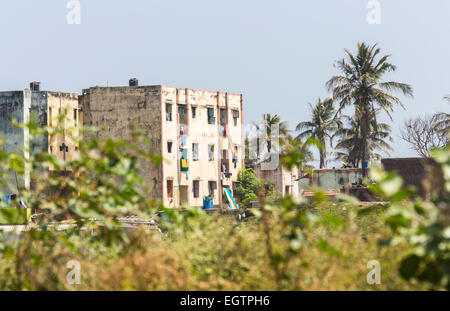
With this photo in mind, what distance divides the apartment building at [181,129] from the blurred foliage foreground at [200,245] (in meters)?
51.9

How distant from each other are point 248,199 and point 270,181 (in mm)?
5852

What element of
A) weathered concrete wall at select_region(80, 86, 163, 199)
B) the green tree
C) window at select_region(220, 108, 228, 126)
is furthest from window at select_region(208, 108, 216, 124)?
weathered concrete wall at select_region(80, 86, 163, 199)

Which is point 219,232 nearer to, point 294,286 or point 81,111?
point 294,286

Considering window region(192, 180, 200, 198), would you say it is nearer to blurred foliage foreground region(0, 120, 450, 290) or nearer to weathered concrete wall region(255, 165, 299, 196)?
weathered concrete wall region(255, 165, 299, 196)

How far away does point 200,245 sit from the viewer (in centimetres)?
588

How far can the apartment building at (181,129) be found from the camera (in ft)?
202

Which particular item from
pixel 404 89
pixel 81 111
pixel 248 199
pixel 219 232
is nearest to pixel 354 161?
pixel 248 199

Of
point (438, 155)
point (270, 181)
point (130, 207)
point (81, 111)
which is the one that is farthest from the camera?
point (270, 181)

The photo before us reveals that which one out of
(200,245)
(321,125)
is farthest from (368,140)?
(200,245)

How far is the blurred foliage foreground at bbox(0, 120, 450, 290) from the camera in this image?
4348 mm

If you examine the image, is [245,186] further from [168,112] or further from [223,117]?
[168,112]

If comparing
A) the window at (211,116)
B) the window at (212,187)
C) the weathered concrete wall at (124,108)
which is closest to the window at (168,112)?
the weathered concrete wall at (124,108)

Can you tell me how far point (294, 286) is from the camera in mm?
4875
